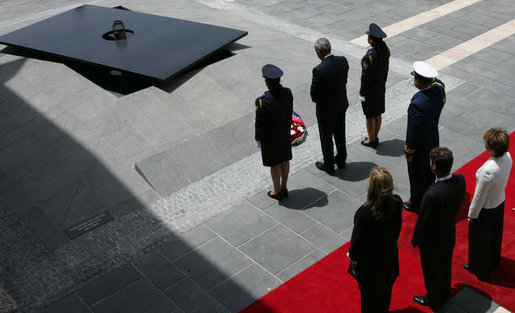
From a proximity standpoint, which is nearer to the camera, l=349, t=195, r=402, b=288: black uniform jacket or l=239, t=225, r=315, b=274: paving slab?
l=349, t=195, r=402, b=288: black uniform jacket

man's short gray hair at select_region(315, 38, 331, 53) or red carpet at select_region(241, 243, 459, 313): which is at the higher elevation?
man's short gray hair at select_region(315, 38, 331, 53)

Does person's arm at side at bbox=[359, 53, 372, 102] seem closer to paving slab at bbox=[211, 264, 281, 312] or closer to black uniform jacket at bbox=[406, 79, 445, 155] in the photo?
black uniform jacket at bbox=[406, 79, 445, 155]

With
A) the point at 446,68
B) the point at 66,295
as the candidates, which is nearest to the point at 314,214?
the point at 66,295

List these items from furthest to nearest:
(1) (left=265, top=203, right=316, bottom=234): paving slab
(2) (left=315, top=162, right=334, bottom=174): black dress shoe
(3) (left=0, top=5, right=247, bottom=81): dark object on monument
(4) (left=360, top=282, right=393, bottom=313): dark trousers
A: (3) (left=0, top=5, right=247, bottom=81): dark object on monument → (2) (left=315, top=162, right=334, bottom=174): black dress shoe → (1) (left=265, top=203, right=316, bottom=234): paving slab → (4) (left=360, top=282, right=393, bottom=313): dark trousers

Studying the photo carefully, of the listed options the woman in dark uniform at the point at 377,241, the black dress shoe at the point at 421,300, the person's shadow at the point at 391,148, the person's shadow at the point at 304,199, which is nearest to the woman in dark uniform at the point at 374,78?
the person's shadow at the point at 391,148

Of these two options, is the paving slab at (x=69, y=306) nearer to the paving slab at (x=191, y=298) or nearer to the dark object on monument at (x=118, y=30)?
the paving slab at (x=191, y=298)

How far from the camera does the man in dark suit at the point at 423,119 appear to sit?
6.68 metres

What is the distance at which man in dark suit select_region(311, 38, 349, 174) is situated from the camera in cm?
762

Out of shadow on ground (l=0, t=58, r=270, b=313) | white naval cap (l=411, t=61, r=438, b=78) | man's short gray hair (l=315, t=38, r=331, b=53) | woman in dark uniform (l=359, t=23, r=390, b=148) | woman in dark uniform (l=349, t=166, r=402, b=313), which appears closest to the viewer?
woman in dark uniform (l=349, t=166, r=402, b=313)

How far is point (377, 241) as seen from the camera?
16.2 ft

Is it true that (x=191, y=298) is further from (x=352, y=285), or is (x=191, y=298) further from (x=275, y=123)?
(x=275, y=123)

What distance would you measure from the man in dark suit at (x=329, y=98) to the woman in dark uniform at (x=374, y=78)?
41 centimetres

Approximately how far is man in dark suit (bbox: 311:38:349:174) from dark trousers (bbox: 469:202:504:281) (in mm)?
2593

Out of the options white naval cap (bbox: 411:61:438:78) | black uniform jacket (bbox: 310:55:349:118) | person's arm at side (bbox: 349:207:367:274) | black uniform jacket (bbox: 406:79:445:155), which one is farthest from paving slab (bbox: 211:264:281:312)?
white naval cap (bbox: 411:61:438:78)
